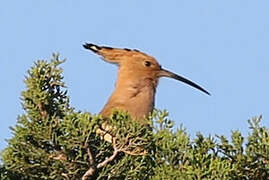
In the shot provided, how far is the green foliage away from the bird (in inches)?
90.6

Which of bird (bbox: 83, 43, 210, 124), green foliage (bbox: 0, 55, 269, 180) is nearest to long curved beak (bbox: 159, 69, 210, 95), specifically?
bird (bbox: 83, 43, 210, 124)

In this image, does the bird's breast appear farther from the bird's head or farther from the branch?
the branch

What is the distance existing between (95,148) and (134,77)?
3.17 meters

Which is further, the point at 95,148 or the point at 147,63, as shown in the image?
the point at 147,63

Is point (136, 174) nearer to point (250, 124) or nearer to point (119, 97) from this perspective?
point (250, 124)

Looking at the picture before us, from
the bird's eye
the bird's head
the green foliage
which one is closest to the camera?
the green foliage

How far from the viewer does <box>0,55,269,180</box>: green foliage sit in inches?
115

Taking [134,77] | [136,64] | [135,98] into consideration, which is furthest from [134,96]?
[136,64]

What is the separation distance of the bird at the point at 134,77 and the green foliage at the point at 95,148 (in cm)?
230

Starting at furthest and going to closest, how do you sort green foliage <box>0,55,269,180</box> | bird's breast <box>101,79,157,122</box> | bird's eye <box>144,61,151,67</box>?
bird's eye <box>144,61,151,67</box>
bird's breast <box>101,79,157,122</box>
green foliage <box>0,55,269,180</box>

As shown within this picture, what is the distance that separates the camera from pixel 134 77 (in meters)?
6.11

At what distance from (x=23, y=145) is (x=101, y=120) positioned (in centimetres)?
32

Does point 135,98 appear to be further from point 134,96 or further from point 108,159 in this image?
point 108,159

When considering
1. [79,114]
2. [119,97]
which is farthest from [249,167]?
[119,97]
